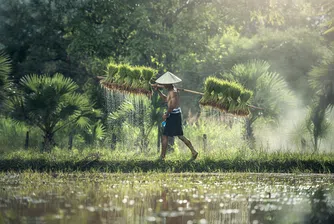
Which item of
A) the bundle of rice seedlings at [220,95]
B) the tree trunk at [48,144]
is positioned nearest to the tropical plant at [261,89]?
the bundle of rice seedlings at [220,95]

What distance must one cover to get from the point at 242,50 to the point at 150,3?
1294 cm

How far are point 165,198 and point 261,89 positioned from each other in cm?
1118

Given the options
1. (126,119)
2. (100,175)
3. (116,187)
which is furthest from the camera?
(126,119)

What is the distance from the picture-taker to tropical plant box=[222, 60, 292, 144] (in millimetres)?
22125

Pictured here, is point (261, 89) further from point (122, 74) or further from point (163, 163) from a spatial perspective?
point (163, 163)

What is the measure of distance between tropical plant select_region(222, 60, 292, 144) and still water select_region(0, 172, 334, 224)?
6.49 meters

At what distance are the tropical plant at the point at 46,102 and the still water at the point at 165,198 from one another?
4088 mm

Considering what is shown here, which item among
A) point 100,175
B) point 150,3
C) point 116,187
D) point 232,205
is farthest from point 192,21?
point 232,205

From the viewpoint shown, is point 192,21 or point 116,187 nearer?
point 116,187

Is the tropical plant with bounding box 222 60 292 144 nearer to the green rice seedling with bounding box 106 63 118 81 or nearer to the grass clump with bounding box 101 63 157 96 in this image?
the grass clump with bounding box 101 63 157 96

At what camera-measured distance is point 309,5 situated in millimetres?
27578

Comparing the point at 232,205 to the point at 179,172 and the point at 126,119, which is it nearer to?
the point at 179,172

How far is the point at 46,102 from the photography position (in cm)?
A: 1944

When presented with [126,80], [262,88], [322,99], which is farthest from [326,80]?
[126,80]
